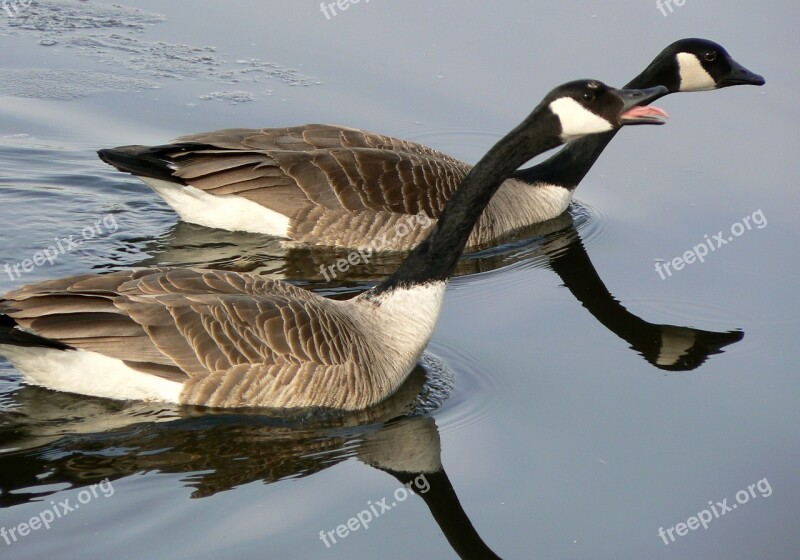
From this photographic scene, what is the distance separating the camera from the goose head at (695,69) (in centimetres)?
1170

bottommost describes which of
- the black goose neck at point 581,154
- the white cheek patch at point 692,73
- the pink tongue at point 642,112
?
the black goose neck at point 581,154

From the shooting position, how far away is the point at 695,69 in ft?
38.6

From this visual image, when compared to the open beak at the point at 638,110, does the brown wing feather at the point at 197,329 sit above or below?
below

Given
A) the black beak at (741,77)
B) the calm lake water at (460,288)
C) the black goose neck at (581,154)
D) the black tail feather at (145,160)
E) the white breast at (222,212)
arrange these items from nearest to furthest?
the calm lake water at (460,288), the black tail feather at (145,160), the white breast at (222,212), the black beak at (741,77), the black goose neck at (581,154)

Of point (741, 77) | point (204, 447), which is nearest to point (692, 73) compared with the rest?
point (741, 77)

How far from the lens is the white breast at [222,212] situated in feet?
36.1

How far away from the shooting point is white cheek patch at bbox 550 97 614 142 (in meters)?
7.99

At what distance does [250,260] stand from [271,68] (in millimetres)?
3861

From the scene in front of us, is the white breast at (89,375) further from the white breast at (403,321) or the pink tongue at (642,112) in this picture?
the pink tongue at (642,112)

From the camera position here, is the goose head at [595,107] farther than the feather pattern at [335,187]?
No

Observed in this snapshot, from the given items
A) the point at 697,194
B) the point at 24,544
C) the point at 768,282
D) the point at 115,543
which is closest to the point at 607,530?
the point at 115,543

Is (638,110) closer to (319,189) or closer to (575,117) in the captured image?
(575,117)

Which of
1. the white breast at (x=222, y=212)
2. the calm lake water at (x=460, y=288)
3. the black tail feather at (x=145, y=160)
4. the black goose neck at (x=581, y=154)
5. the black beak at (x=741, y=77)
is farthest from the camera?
the black goose neck at (x=581, y=154)

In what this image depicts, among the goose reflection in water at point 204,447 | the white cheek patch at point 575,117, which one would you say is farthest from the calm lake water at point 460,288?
the white cheek patch at point 575,117
